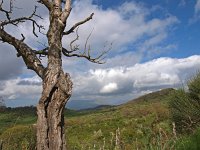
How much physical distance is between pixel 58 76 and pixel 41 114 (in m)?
0.91

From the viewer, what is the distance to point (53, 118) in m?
8.55

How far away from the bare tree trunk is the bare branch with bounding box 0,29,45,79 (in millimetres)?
946

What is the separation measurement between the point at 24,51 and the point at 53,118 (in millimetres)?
1913

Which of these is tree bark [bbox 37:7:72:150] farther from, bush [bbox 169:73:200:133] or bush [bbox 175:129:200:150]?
bush [bbox 169:73:200:133]

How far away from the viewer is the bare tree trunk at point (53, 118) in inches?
334

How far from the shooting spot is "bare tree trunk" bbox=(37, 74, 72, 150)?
27.8 feet

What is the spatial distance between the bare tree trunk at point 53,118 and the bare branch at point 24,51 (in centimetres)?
95

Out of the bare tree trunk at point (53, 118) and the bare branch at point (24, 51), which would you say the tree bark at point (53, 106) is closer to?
the bare tree trunk at point (53, 118)

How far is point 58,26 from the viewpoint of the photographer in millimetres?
9484

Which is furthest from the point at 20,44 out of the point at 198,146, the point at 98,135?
the point at 98,135

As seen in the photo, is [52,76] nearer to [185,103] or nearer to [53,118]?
[53,118]

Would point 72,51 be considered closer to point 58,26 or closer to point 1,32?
point 58,26

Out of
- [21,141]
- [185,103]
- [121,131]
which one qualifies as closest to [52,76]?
[21,141]

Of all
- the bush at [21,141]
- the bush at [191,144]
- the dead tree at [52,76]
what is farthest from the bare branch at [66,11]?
the bush at [191,144]
